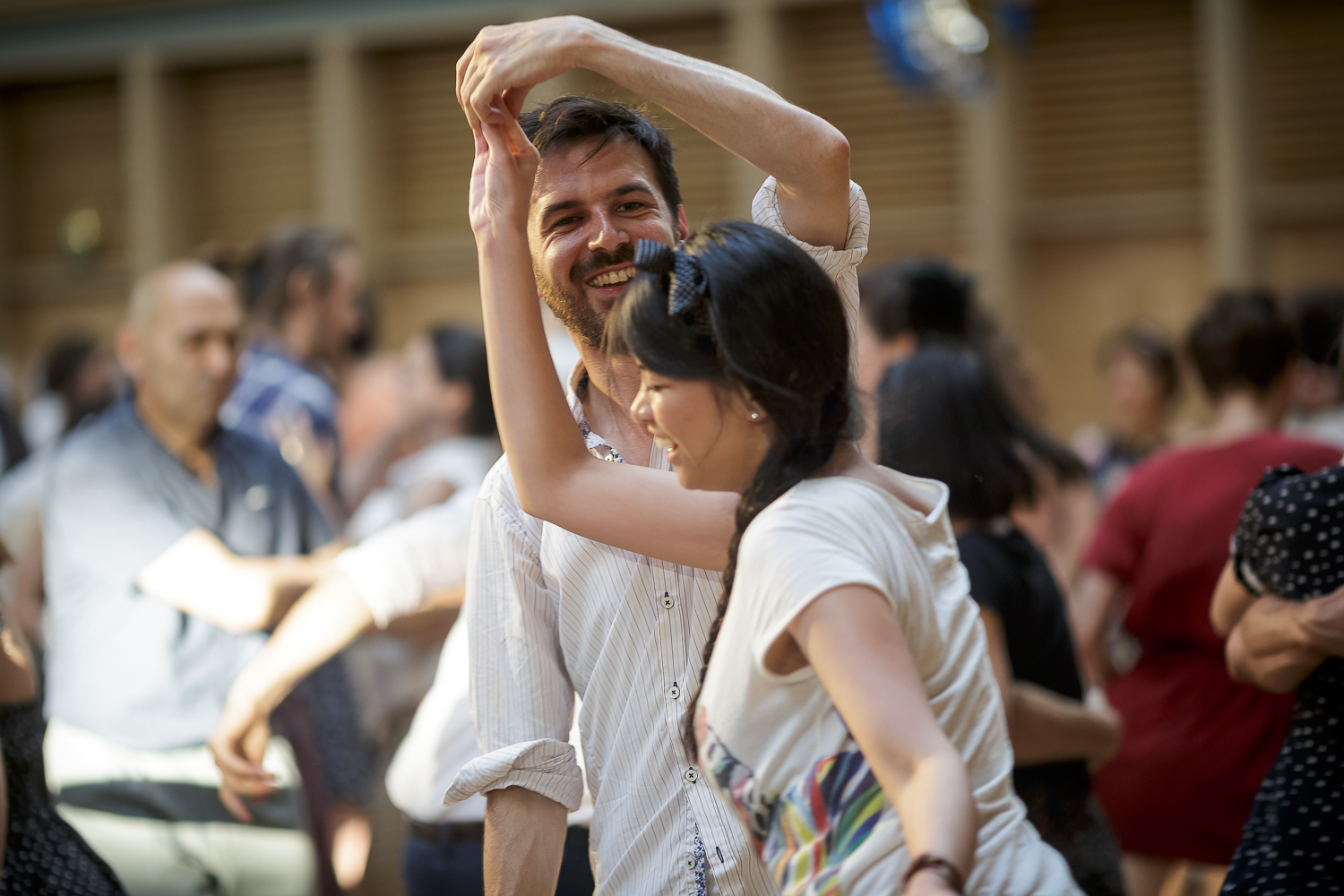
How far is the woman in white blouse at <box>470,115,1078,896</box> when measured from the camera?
1.01m

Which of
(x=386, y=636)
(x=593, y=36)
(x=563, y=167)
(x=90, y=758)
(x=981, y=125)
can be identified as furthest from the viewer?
(x=981, y=125)

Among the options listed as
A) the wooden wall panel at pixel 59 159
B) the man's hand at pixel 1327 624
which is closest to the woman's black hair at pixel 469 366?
the man's hand at pixel 1327 624

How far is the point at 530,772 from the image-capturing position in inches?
57.1

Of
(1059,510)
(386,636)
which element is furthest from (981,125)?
(386,636)

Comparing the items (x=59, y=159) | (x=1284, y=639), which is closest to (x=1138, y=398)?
(x=1284, y=639)

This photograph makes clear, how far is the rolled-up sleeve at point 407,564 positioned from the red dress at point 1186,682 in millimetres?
1496

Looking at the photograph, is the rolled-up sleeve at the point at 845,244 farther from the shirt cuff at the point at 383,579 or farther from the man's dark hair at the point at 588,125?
the shirt cuff at the point at 383,579

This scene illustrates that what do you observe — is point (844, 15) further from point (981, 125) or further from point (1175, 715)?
point (1175, 715)

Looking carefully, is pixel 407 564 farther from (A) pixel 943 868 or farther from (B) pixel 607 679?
(A) pixel 943 868

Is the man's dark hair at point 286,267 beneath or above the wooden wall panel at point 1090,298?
above

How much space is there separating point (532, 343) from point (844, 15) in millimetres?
5274

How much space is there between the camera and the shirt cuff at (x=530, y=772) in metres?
1.44

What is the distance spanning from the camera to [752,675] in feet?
3.60

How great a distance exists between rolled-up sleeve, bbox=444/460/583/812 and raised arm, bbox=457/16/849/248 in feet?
1.55
